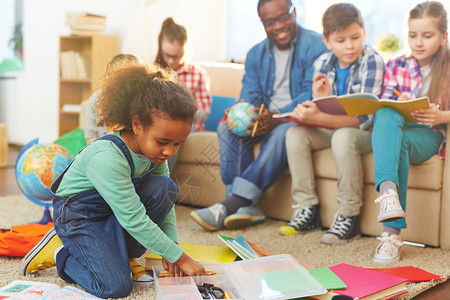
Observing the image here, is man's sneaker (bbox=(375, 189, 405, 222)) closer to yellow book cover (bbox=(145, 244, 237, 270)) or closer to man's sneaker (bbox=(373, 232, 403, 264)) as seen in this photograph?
man's sneaker (bbox=(373, 232, 403, 264))

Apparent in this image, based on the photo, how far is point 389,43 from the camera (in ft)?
10.9

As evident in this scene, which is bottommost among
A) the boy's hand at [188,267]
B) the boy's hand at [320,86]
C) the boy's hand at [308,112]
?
the boy's hand at [188,267]

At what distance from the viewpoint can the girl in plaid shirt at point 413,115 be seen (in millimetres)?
1639

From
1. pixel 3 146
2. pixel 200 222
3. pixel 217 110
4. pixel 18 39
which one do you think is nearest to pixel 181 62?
pixel 217 110

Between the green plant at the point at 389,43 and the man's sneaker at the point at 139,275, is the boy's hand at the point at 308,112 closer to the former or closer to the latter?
the man's sneaker at the point at 139,275

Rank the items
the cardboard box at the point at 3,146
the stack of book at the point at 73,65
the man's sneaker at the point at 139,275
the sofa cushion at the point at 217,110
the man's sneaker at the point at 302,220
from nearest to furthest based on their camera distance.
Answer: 1. the man's sneaker at the point at 139,275
2. the man's sneaker at the point at 302,220
3. the sofa cushion at the point at 217,110
4. the cardboard box at the point at 3,146
5. the stack of book at the point at 73,65

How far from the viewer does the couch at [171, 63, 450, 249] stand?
1.81 m

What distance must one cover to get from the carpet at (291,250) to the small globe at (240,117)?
15.3 inches

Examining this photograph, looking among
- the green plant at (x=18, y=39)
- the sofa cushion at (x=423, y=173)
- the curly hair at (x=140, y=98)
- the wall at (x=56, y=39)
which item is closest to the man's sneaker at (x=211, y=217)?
the sofa cushion at (x=423, y=173)

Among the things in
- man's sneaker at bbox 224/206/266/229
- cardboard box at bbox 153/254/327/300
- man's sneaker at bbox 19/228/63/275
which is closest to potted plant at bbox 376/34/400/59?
man's sneaker at bbox 224/206/266/229

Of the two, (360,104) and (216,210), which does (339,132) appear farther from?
(216,210)

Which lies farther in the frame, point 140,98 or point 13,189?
point 13,189

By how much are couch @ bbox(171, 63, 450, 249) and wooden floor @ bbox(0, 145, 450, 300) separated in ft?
1.35

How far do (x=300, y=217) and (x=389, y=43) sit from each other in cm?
179
